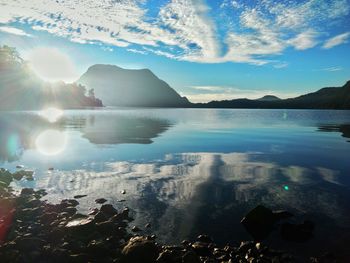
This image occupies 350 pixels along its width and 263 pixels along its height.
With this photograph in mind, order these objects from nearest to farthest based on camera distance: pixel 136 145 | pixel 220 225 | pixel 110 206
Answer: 1. pixel 220 225
2. pixel 110 206
3. pixel 136 145

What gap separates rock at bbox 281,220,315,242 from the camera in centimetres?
1750

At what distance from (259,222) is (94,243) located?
1007cm

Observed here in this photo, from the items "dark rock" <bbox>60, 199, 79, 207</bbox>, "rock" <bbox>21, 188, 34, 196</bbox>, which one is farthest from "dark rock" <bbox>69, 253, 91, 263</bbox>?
"rock" <bbox>21, 188, 34, 196</bbox>

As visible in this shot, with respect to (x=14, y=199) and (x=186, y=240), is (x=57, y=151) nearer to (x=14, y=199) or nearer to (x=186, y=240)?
(x=14, y=199)

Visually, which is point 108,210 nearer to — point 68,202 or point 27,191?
point 68,202

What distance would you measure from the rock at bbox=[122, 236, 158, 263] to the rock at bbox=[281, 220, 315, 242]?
8.07 metres

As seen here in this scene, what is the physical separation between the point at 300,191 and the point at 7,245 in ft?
72.9

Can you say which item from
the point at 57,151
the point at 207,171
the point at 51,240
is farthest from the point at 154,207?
the point at 57,151

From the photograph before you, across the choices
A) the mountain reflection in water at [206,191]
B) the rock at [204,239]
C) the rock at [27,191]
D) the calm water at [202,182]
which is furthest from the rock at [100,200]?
the rock at [204,239]

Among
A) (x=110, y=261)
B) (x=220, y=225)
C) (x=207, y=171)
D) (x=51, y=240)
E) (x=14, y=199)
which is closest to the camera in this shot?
(x=110, y=261)

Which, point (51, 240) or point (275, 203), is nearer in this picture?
point (51, 240)

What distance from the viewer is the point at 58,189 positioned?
85.9ft

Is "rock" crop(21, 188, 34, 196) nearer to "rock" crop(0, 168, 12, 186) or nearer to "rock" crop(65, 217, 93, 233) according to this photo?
"rock" crop(0, 168, 12, 186)

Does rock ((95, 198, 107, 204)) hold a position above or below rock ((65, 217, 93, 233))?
below
